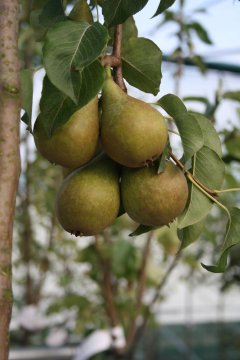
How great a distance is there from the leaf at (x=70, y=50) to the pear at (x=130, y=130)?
58mm

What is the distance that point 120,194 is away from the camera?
20.4 inches

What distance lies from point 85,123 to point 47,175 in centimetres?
189

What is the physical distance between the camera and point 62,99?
1.44 ft

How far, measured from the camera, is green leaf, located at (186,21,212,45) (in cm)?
142

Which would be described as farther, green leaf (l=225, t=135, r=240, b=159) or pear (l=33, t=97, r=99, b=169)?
green leaf (l=225, t=135, r=240, b=159)

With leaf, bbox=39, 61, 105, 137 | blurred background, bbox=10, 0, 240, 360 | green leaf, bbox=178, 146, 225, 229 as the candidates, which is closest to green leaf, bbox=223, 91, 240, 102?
blurred background, bbox=10, 0, 240, 360

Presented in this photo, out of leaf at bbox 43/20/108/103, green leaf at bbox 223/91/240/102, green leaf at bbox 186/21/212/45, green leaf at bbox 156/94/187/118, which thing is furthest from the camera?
green leaf at bbox 186/21/212/45

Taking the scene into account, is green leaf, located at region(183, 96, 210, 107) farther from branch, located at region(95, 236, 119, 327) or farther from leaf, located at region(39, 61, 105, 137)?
leaf, located at region(39, 61, 105, 137)

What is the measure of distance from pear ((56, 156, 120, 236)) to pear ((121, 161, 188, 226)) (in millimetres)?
15

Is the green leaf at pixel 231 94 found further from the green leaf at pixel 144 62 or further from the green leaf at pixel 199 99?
the green leaf at pixel 144 62

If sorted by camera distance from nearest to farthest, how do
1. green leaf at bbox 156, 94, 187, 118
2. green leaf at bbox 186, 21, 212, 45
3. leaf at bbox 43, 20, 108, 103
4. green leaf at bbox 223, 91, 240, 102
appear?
leaf at bbox 43, 20, 108, 103
green leaf at bbox 156, 94, 187, 118
green leaf at bbox 223, 91, 240, 102
green leaf at bbox 186, 21, 212, 45

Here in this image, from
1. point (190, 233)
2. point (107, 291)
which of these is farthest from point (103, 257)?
point (190, 233)

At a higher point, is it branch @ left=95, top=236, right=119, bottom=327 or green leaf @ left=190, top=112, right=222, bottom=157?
green leaf @ left=190, top=112, right=222, bottom=157

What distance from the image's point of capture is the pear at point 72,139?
466 mm
